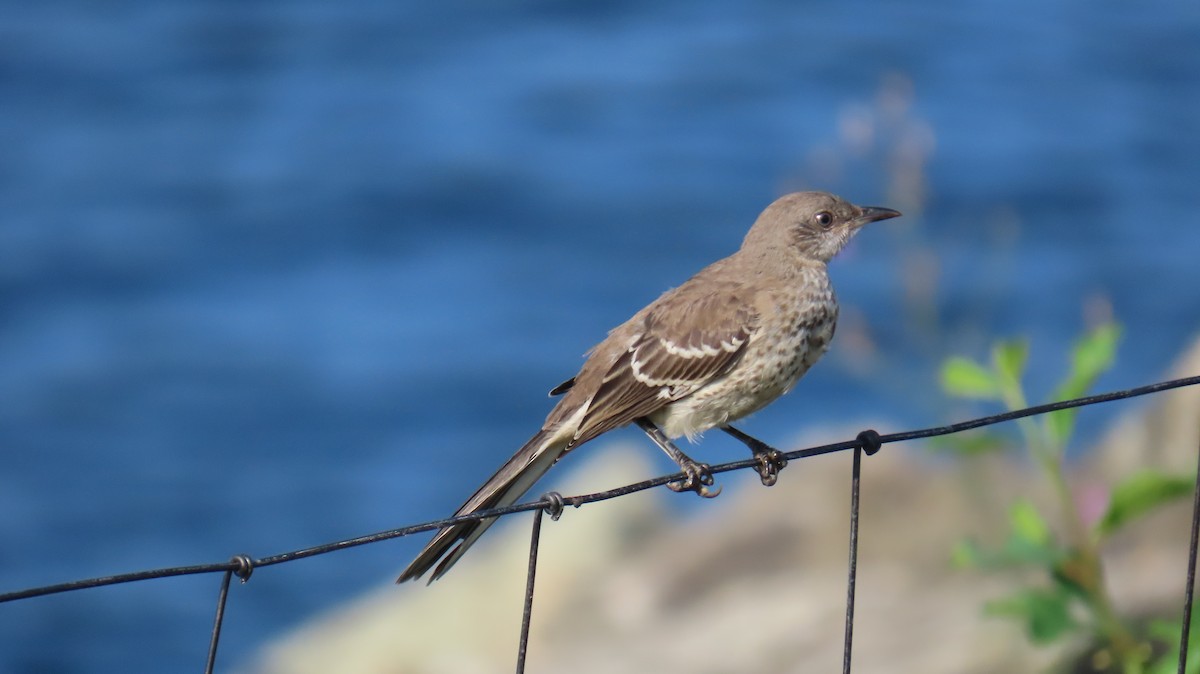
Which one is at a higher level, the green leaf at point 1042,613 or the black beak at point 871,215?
the black beak at point 871,215

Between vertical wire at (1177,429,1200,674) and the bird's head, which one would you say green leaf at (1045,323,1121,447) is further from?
the bird's head

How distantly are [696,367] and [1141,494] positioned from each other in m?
1.43

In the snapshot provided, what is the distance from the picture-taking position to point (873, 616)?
8.04 meters

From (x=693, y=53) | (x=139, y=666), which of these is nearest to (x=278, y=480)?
(x=139, y=666)

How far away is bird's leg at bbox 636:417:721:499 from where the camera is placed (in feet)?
16.9

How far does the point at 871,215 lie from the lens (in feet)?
20.5

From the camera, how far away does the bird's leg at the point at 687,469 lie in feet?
16.9

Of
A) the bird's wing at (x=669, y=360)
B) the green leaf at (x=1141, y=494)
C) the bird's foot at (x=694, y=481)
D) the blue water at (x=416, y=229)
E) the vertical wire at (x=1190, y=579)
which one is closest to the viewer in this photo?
the vertical wire at (x=1190, y=579)

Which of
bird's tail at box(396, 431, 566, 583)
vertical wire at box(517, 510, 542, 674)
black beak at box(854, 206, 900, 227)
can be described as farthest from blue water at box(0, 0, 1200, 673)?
vertical wire at box(517, 510, 542, 674)

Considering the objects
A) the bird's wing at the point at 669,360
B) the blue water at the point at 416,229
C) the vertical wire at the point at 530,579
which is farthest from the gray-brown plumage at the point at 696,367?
the blue water at the point at 416,229

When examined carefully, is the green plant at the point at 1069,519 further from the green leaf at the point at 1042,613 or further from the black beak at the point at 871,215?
the black beak at the point at 871,215

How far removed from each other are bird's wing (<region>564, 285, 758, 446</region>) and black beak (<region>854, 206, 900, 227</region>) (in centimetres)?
78

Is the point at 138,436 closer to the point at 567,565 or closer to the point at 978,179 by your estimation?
the point at 567,565

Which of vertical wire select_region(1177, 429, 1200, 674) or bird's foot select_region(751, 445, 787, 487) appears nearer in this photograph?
vertical wire select_region(1177, 429, 1200, 674)
